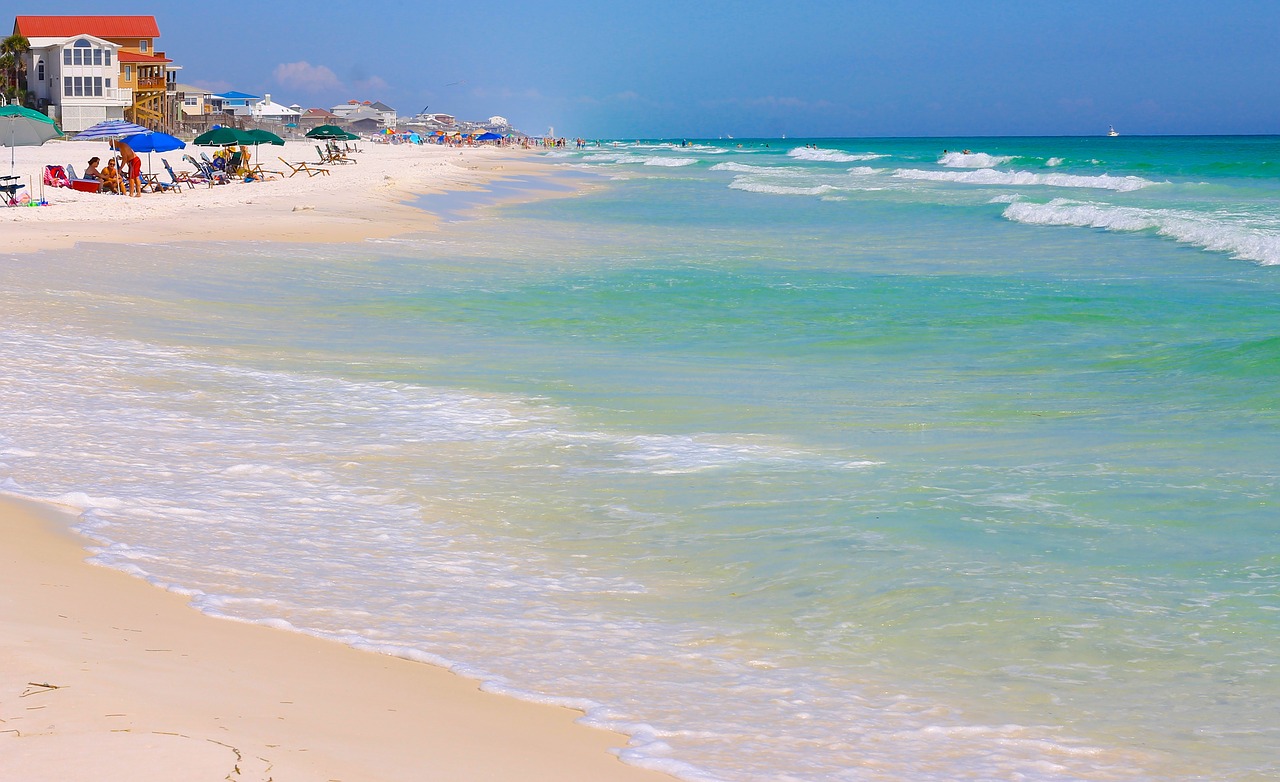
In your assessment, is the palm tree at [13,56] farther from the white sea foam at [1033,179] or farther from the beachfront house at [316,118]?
the white sea foam at [1033,179]

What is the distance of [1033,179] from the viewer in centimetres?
5647

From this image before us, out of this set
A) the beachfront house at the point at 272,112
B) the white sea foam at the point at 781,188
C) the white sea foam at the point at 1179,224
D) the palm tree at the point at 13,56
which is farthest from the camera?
the beachfront house at the point at 272,112

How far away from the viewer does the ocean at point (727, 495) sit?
14.2 feet

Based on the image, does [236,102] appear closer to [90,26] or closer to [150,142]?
[90,26]

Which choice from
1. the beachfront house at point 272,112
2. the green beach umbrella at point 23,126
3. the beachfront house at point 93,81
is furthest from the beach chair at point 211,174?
the beachfront house at point 272,112

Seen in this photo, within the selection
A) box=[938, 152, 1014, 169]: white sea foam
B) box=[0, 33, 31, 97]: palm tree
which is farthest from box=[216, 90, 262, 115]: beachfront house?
box=[938, 152, 1014, 169]: white sea foam

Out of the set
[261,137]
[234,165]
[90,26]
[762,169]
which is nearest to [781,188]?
[261,137]

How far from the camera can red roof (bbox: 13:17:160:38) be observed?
78.9 m

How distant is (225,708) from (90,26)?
88061 millimetres

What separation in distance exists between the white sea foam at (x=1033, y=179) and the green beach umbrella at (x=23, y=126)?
127ft

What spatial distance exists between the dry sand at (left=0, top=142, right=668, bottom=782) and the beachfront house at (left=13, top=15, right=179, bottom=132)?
72206 millimetres

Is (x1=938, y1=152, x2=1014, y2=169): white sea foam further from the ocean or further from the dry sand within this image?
the dry sand

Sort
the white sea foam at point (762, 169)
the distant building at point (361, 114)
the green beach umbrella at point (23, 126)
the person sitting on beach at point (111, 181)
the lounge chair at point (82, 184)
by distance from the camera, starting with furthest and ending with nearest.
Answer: the distant building at point (361, 114), the white sea foam at point (762, 169), the green beach umbrella at point (23, 126), the person sitting on beach at point (111, 181), the lounge chair at point (82, 184)

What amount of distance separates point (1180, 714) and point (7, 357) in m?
8.86
